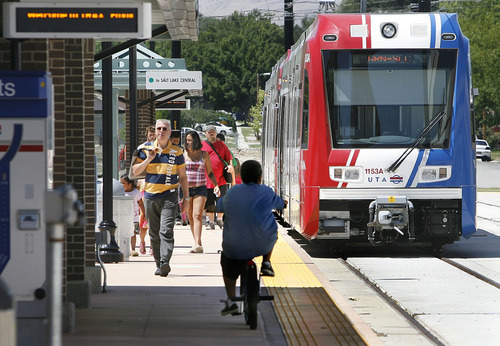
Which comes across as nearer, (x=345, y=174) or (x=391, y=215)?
(x=391, y=215)

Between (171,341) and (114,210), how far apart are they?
641 cm

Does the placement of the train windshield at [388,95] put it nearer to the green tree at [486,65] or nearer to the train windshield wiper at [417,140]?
the train windshield wiper at [417,140]

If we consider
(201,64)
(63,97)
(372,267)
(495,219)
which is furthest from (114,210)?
(201,64)

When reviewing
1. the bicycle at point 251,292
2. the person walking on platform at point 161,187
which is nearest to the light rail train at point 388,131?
the person walking on platform at point 161,187

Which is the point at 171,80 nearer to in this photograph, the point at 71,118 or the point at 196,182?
the point at 196,182

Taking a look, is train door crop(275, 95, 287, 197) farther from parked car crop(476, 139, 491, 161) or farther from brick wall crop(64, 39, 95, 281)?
parked car crop(476, 139, 491, 161)

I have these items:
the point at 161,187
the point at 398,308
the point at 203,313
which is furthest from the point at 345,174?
the point at 203,313

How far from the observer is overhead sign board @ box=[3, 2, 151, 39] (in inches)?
304

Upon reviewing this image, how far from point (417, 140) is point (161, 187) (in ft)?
14.3

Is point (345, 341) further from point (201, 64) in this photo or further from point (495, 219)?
point (201, 64)

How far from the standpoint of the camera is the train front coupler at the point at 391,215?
14445 mm

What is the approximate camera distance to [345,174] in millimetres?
14688

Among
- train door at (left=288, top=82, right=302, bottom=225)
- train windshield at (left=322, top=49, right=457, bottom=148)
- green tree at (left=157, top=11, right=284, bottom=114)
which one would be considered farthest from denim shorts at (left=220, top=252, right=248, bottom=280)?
green tree at (left=157, top=11, right=284, bottom=114)

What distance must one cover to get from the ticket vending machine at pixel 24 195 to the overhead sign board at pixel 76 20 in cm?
45
